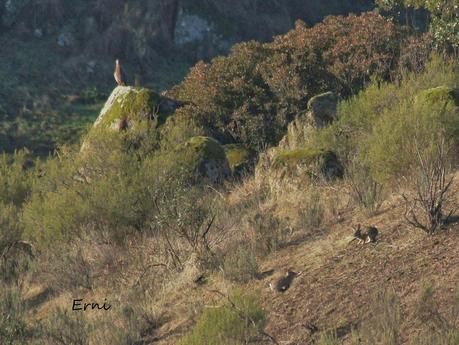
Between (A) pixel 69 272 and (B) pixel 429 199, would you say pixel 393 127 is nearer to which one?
(B) pixel 429 199

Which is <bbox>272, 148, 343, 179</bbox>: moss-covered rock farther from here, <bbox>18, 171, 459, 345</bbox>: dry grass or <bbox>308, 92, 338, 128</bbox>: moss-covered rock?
<bbox>308, 92, 338, 128</bbox>: moss-covered rock

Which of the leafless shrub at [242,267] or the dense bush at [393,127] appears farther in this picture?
the dense bush at [393,127]

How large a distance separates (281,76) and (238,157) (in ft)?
11.0

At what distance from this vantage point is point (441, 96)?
11055 millimetres

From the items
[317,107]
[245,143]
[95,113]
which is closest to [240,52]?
[245,143]

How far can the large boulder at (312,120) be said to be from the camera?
14.8 metres

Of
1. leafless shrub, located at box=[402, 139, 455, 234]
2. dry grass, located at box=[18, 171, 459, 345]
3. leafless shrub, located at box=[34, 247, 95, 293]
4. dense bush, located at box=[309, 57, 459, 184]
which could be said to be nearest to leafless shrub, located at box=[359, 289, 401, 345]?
dry grass, located at box=[18, 171, 459, 345]

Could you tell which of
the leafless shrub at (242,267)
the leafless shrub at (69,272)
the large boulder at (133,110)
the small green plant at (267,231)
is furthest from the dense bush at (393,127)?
the leafless shrub at (69,272)

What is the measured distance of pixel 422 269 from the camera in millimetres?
6938

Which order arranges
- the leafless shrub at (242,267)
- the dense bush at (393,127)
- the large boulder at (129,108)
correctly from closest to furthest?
the leafless shrub at (242,267)
the dense bush at (393,127)
the large boulder at (129,108)

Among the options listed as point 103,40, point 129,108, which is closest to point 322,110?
point 129,108

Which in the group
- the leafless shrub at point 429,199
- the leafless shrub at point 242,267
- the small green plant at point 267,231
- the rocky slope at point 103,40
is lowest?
the rocky slope at point 103,40

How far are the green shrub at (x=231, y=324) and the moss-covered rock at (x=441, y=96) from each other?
568 cm

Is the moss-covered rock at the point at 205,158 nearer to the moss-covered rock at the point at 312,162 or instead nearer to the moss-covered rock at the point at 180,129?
the moss-covered rock at the point at 180,129
